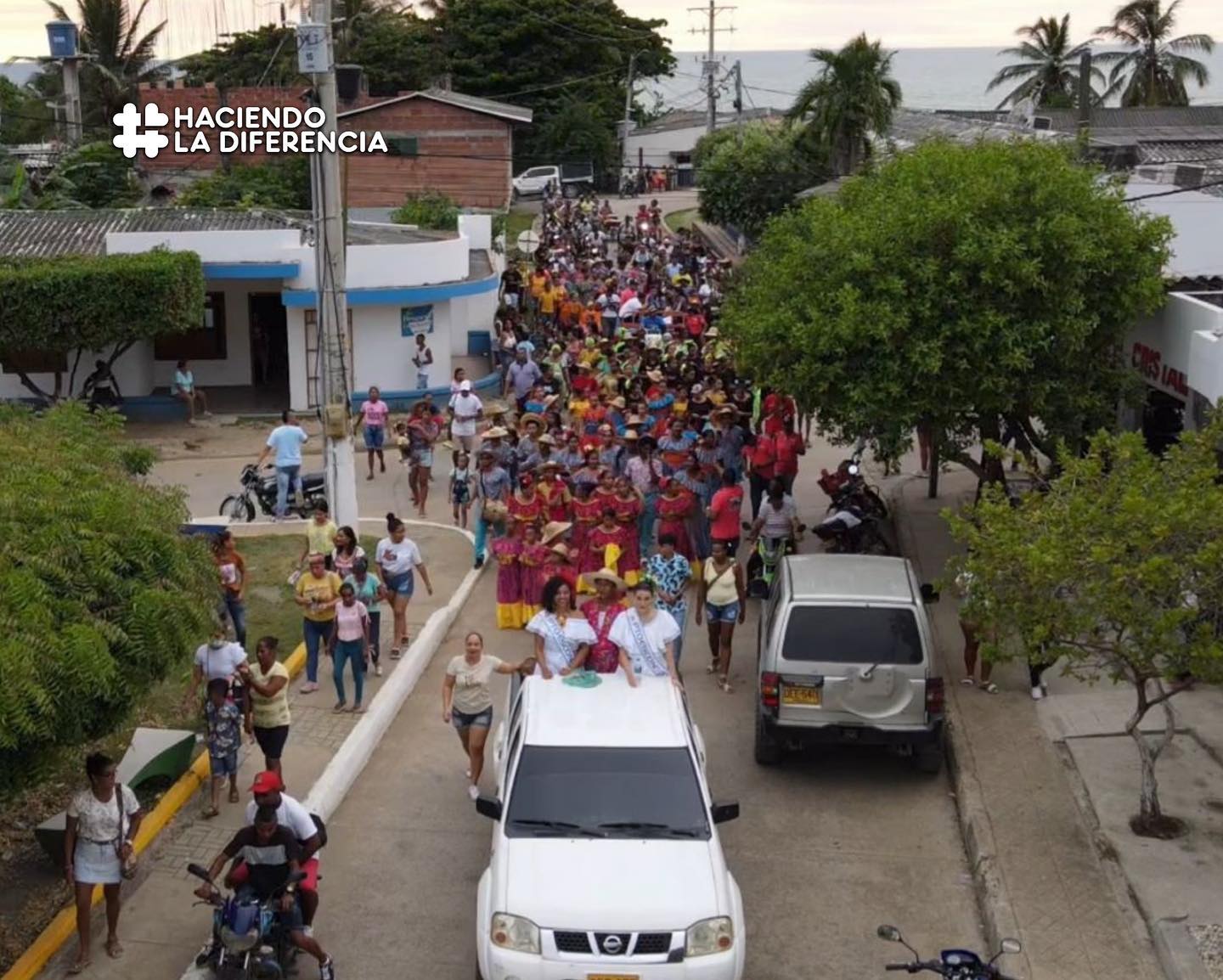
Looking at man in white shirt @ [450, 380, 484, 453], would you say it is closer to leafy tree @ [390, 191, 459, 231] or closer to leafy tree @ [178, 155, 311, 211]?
leafy tree @ [390, 191, 459, 231]

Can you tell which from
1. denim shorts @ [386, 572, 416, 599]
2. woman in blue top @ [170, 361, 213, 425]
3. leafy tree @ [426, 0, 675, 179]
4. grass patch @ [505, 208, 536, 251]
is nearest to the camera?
denim shorts @ [386, 572, 416, 599]

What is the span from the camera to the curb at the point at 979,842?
9.77 m

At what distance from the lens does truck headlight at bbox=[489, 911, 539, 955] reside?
26.9 feet

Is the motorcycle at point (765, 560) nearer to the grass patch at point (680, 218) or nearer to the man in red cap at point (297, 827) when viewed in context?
the man in red cap at point (297, 827)

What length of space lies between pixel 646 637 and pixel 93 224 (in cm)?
2189

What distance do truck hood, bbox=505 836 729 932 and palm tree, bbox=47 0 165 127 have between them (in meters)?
54.8

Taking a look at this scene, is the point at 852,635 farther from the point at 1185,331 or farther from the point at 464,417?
the point at 464,417

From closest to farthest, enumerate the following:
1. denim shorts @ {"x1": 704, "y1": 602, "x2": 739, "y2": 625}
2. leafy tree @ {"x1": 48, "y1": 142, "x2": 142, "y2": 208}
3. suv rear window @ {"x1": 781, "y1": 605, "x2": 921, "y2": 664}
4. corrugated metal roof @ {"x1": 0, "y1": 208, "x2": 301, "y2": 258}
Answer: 1. suv rear window @ {"x1": 781, "y1": 605, "x2": 921, "y2": 664}
2. denim shorts @ {"x1": 704, "y1": 602, "x2": 739, "y2": 625}
3. corrugated metal roof @ {"x1": 0, "y1": 208, "x2": 301, "y2": 258}
4. leafy tree @ {"x1": 48, "y1": 142, "x2": 142, "y2": 208}

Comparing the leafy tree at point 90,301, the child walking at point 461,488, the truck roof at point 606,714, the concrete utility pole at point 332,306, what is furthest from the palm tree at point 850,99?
the truck roof at point 606,714

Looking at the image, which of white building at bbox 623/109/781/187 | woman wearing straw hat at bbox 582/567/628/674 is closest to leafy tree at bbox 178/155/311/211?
woman wearing straw hat at bbox 582/567/628/674

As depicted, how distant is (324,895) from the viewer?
1021 cm

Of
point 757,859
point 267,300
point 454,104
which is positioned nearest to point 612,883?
point 757,859

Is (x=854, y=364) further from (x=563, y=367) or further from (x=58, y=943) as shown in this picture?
(x=563, y=367)

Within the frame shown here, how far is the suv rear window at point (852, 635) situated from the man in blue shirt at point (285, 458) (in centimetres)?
893
